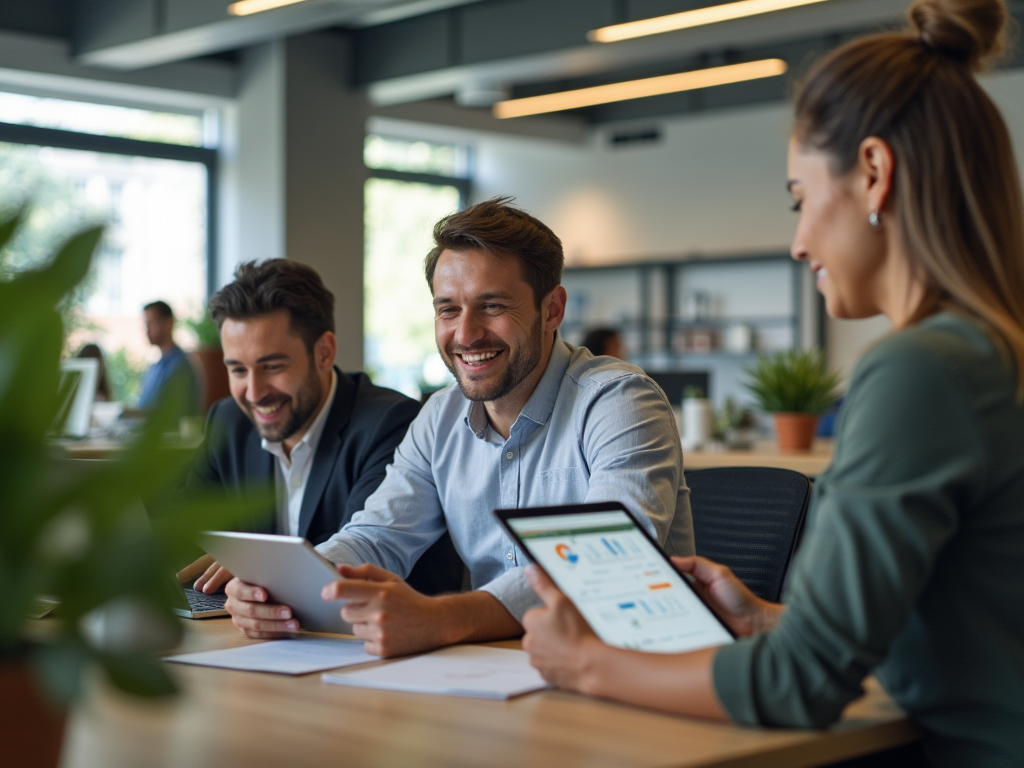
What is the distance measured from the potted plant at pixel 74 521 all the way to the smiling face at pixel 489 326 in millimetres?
1404

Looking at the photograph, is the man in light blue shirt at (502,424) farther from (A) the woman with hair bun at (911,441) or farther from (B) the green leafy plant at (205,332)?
(B) the green leafy plant at (205,332)

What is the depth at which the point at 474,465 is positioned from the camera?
2.12m

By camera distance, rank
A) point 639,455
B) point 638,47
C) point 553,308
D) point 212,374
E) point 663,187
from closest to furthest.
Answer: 1. point 639,455
2. point 553,308
3. point 212,374
4. point 638,47
5. point 663,187

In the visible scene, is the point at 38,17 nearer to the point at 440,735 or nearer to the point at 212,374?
the point at 212,374

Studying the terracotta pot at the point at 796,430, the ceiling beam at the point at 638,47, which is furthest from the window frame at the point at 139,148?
the terracotta pot at the point at 796,430

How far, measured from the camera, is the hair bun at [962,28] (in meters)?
1.18

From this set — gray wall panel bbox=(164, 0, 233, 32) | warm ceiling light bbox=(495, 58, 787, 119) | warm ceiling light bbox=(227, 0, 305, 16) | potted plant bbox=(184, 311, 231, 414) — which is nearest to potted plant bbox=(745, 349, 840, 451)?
potted plant bbox=(184, 311, 231, 414)

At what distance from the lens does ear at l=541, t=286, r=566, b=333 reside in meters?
2.22

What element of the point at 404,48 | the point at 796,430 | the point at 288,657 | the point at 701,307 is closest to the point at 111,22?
the point at 404,48

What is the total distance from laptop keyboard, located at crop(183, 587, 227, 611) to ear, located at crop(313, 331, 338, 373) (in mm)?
741

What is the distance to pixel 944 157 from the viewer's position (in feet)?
3.71

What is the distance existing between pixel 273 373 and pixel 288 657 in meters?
1.24

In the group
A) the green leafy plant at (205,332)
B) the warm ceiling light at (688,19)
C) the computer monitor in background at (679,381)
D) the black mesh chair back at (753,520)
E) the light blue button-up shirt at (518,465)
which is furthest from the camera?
the green leafy plant at (205,332)

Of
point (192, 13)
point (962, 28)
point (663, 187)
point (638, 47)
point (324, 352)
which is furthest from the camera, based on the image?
point (663, 187)
